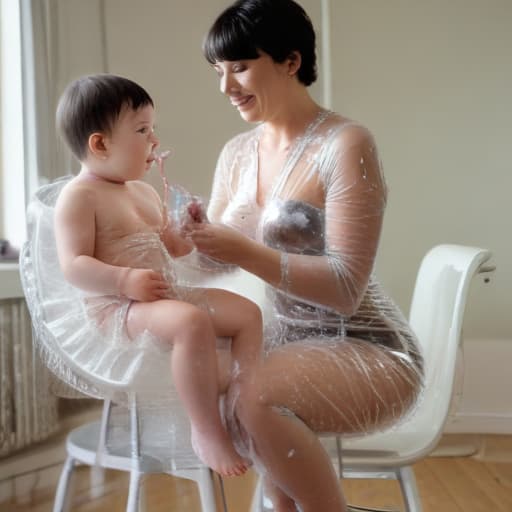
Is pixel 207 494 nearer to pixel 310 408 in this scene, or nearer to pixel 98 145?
pixel 310 408

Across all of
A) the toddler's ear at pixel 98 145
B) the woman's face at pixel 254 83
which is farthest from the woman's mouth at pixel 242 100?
the toddler's ear at pixel 98 145

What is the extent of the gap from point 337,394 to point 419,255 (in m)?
0.19

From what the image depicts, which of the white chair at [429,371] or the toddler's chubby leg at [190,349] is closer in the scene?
the toddler's chubby leg at [190,349]

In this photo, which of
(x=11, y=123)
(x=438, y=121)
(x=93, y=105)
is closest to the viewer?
(x=93, y=105)

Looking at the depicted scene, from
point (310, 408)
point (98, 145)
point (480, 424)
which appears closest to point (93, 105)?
point (98, 145)

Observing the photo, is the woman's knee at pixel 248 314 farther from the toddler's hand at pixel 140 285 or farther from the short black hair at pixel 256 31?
the short black hair at pixel 256 31

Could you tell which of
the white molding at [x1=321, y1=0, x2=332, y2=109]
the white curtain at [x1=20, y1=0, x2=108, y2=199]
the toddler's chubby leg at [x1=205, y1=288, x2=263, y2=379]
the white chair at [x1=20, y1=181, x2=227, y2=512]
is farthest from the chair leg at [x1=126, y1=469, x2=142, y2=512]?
the white molding at [x1=321, y1=0, x2=332, y2=109]

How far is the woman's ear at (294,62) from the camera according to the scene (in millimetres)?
476

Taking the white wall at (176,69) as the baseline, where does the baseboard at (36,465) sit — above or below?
below

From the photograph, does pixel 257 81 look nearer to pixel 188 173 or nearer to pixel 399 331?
pixel 188 173

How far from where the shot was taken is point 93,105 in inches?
15.9

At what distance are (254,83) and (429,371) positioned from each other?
320mm

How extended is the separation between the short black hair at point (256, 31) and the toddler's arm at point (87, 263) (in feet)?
0.43

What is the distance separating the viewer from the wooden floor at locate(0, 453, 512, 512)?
479mm
